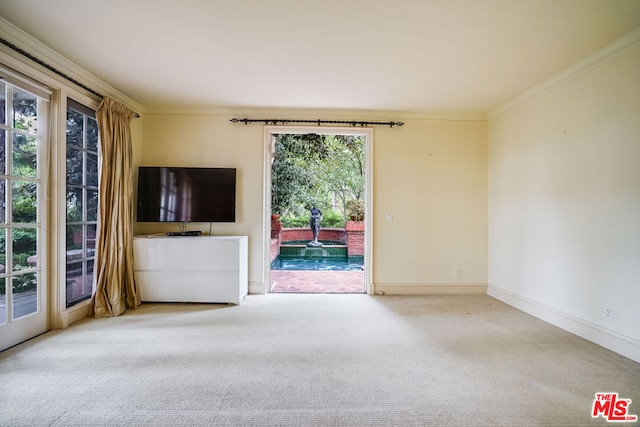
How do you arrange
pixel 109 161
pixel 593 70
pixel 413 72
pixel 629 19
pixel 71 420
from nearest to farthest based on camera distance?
pixel 71 420, pixel 629 19, pixel 593 70, pixel 413 72, pixel 109 161

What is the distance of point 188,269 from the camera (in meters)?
3.43

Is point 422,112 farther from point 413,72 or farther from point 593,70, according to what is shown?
point 593,70

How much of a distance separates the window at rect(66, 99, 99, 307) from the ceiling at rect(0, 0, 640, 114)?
55 centimetres

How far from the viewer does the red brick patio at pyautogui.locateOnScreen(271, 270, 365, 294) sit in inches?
167

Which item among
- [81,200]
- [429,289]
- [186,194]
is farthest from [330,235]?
[81,200]

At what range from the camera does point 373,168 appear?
4.00 meters

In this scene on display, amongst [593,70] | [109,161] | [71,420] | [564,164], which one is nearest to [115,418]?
[71,420]

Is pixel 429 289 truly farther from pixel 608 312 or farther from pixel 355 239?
pixel 355 239

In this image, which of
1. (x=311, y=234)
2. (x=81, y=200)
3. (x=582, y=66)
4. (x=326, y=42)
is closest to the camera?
(x=326, y=42)

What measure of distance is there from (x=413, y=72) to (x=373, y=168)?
1.42 m

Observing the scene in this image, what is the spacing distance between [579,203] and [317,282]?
3.44m

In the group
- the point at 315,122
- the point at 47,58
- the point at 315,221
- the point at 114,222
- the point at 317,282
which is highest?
the point at 47,58

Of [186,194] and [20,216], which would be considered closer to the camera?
[20,216]

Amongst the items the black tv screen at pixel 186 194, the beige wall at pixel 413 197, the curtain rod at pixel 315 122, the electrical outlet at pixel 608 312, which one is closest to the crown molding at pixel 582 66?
the beige wall at pixel 413 197
